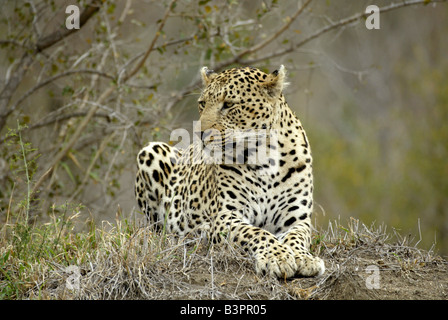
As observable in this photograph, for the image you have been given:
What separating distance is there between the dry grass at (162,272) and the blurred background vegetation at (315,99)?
3.37 meters

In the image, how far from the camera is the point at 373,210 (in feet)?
83.4

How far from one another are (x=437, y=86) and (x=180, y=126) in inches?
688

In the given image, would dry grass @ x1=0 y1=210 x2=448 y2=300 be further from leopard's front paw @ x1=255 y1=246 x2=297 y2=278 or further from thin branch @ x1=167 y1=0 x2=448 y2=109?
thin branch @ x1=167 y1=0 x2=448 y2=109

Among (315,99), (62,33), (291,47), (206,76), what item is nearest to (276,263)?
(206,76)

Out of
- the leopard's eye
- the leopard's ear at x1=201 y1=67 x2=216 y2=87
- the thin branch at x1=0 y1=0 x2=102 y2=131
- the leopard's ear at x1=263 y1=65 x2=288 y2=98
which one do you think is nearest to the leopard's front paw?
the leopard's eye

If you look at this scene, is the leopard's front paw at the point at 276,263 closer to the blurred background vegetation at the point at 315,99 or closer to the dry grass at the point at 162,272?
the dry grass at the point at 162,272

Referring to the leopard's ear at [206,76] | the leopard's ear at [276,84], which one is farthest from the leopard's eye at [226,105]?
the leopard's ear at [206,76]

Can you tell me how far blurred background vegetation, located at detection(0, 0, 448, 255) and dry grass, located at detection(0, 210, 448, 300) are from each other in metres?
3.37

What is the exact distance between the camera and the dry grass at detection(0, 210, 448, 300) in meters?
5.67

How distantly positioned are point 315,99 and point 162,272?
22.3 m

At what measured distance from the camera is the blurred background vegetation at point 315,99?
1040 centimetres

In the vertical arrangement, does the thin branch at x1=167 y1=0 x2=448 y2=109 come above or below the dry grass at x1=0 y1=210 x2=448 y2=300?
above

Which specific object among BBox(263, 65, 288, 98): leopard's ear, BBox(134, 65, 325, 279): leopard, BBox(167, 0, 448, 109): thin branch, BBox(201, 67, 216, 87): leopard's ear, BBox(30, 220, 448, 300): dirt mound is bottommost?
BBox(30, 220, 448, 300): dirt mound
